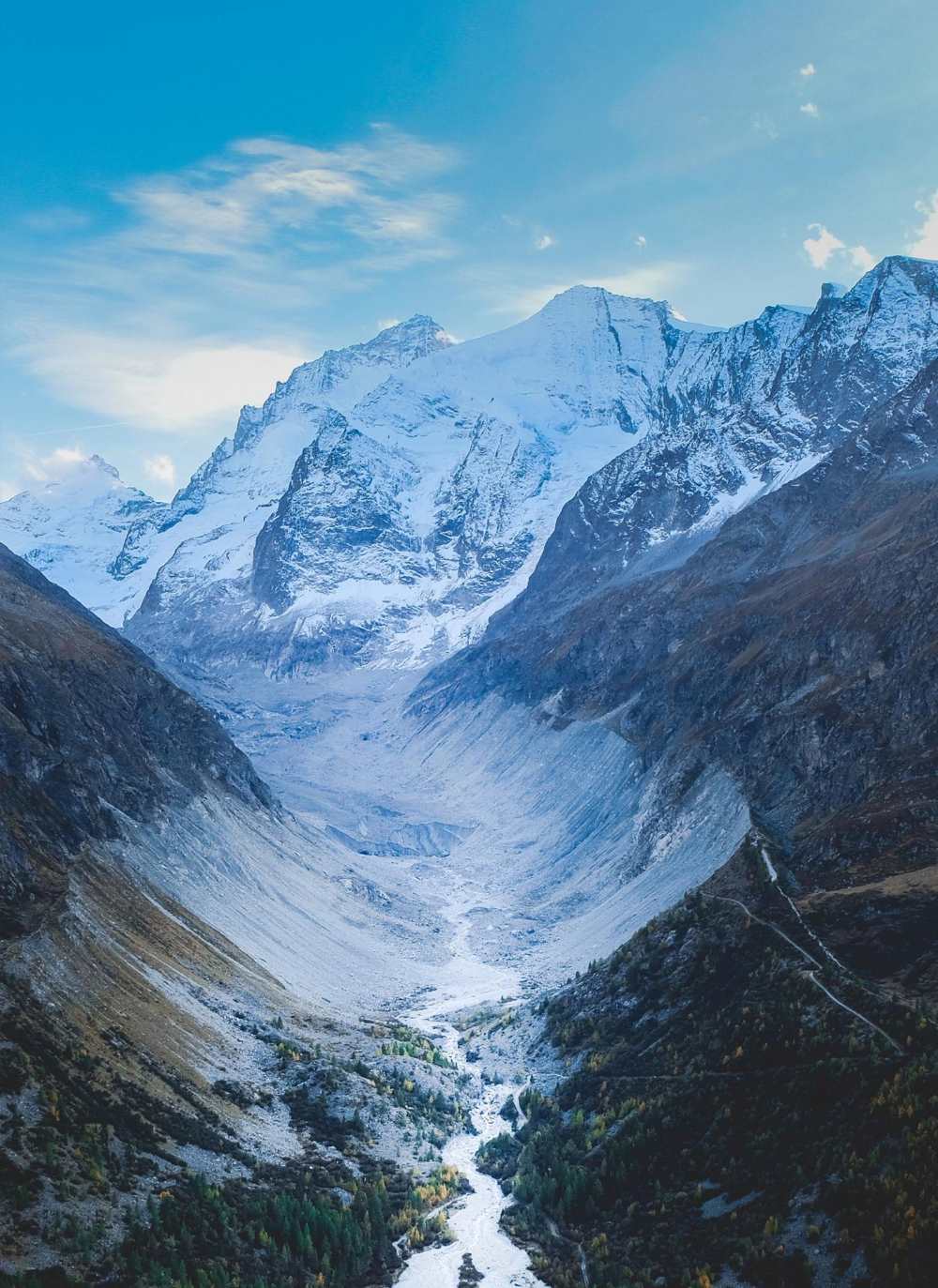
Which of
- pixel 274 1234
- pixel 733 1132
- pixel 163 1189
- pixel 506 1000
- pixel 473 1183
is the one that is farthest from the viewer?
pixel 506 1000

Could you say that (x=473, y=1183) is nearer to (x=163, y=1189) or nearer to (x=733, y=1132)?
(x=733, y=1132)

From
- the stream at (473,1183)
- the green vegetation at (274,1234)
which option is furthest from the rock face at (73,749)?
the stream at (473,1183)

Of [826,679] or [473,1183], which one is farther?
[826,679]

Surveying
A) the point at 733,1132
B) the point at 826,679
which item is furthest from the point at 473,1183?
the point at 826,679

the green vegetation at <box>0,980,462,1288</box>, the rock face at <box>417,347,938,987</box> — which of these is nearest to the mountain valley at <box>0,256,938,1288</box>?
the green vegetation at <box>0,980,462,1288</box>

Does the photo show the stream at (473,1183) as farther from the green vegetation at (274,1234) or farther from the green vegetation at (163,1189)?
the green vegetation at (274,1234)
